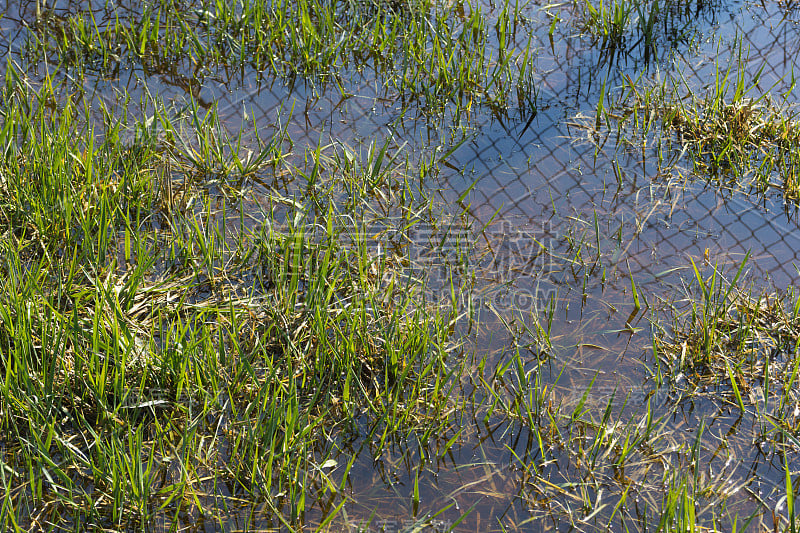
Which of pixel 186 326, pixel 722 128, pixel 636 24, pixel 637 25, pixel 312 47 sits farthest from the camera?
pixel 636 24

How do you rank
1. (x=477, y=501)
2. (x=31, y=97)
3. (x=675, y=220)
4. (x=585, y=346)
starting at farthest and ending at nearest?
(x=31, y=97) < (x=675, y=220) < (x=585, y=346) < (x=477, y=501)

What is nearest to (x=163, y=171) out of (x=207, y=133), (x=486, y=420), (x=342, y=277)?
(x=207, y=133)

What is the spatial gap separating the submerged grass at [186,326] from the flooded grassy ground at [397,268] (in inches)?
0.5

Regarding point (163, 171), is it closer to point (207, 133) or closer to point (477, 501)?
point (207, 133)

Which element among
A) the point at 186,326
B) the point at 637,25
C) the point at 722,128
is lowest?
the point at 186,326

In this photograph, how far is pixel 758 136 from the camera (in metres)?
3.07

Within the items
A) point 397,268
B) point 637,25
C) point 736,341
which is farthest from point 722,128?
point 397,268

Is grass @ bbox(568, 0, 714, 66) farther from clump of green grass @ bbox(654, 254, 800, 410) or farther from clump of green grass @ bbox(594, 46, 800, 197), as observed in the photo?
clump of green grass @ bbox(654, 254, 800, 410)

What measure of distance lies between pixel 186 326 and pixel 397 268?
76cm

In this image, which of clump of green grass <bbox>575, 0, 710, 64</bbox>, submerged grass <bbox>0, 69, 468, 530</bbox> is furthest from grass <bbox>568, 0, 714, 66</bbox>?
submerged grass <bbox>0, 69, 468, 530</bbox>

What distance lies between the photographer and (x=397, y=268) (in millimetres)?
2584

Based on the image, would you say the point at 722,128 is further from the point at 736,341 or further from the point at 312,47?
the point at 312,47

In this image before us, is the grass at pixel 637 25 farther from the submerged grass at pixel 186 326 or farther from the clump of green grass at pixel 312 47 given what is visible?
the submerged grass at pixel 186 326

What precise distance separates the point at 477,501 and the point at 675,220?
1404mm
